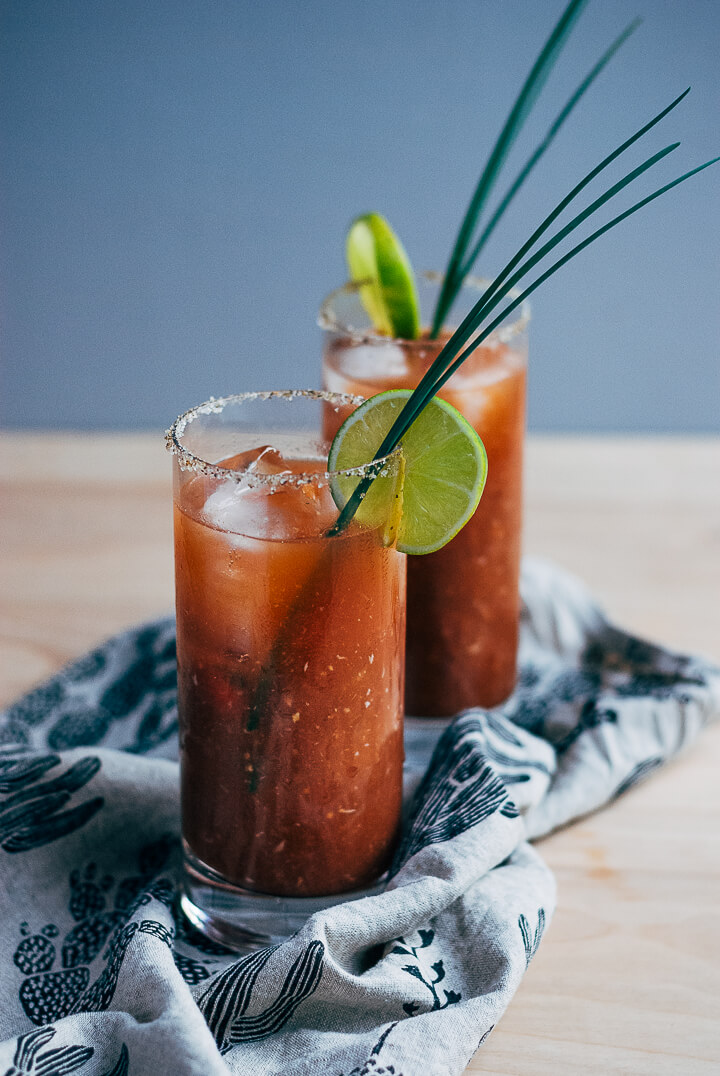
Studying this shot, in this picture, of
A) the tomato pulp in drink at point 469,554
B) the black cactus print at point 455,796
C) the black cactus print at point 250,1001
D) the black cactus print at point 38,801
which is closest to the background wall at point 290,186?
the tomato pulp in drink at point 469,554

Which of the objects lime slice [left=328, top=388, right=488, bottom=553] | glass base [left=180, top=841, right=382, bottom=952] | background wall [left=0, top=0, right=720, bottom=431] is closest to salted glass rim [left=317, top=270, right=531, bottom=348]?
lime slice [left=328, top=388, right=488, bottom=553]

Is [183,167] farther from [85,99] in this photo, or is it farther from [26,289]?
[26,289]

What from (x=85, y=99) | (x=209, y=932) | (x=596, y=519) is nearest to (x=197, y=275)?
(x=85, y=99)

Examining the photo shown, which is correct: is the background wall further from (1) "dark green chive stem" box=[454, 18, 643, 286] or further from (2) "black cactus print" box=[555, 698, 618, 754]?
(1) "dark green chive stem" box=[454, 18, 643, 286]

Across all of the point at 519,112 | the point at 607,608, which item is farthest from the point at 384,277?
the point at 607,608

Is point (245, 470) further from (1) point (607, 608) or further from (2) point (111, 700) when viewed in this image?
(1) point (607, 608)

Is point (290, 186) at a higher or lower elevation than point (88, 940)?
higher

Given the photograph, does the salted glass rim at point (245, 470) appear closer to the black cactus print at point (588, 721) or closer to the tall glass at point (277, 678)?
the tall glass at point (277, 678)
